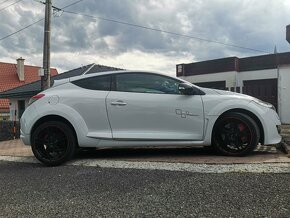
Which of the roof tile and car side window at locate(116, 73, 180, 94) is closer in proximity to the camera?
car side window at locate(116, 73, 180, 94)

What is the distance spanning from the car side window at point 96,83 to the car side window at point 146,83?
162 mm

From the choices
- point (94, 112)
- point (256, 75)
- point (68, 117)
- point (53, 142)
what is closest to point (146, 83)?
point (94, 112)

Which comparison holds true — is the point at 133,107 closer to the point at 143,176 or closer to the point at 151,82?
the point at 151,82

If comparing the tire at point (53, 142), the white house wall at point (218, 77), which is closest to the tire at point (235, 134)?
the tire at point (53, 142)

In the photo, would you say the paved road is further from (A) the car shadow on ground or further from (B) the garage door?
(B) the garage door

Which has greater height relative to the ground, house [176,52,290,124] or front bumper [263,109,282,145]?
house [176,52,290,124]

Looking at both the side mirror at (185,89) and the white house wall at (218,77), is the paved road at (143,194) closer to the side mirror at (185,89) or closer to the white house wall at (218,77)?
the side mirror at (185,89)

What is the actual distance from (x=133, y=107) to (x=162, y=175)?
1503mm

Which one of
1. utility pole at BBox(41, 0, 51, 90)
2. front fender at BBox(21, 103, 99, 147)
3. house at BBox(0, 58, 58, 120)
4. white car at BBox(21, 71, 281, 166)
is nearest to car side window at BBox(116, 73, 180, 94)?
white car at BBox(21, 71, 281, 166)

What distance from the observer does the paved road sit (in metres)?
3.85

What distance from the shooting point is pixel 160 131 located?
6258 millimetres

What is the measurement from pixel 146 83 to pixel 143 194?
2492 millimetres

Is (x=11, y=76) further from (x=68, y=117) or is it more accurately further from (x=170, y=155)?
(x=170, y=155)

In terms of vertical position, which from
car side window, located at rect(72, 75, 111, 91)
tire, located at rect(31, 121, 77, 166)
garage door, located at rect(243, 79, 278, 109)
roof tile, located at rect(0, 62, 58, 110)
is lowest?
tire, located at rect(31, 121, 77, 166)
